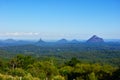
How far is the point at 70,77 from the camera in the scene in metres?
55.1

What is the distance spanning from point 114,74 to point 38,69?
43.3 ft

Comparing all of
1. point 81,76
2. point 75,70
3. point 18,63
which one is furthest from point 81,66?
point 18,63

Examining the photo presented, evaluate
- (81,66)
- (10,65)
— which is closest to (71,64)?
(81,66)

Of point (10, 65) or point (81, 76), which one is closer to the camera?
point (81, 76)

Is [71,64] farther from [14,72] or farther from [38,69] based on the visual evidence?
[14,72]

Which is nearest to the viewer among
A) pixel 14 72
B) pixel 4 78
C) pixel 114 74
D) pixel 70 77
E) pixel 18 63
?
pixel 4 78

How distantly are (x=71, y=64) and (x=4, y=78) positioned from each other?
36.0 m

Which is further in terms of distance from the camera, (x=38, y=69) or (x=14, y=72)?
(x=38, y=69)

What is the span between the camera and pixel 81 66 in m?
58.6

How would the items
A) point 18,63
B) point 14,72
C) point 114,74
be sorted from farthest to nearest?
point 18,63 < point 114,74 < point 14,72

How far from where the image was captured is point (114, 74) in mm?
50688

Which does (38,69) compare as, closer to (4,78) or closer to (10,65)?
(10,65)

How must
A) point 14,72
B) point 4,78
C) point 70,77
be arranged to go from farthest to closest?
1. point 70,77
2. point 14,72
3. point 4,78

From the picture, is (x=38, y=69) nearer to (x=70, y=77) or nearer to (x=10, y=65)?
(x=70, y=77)
